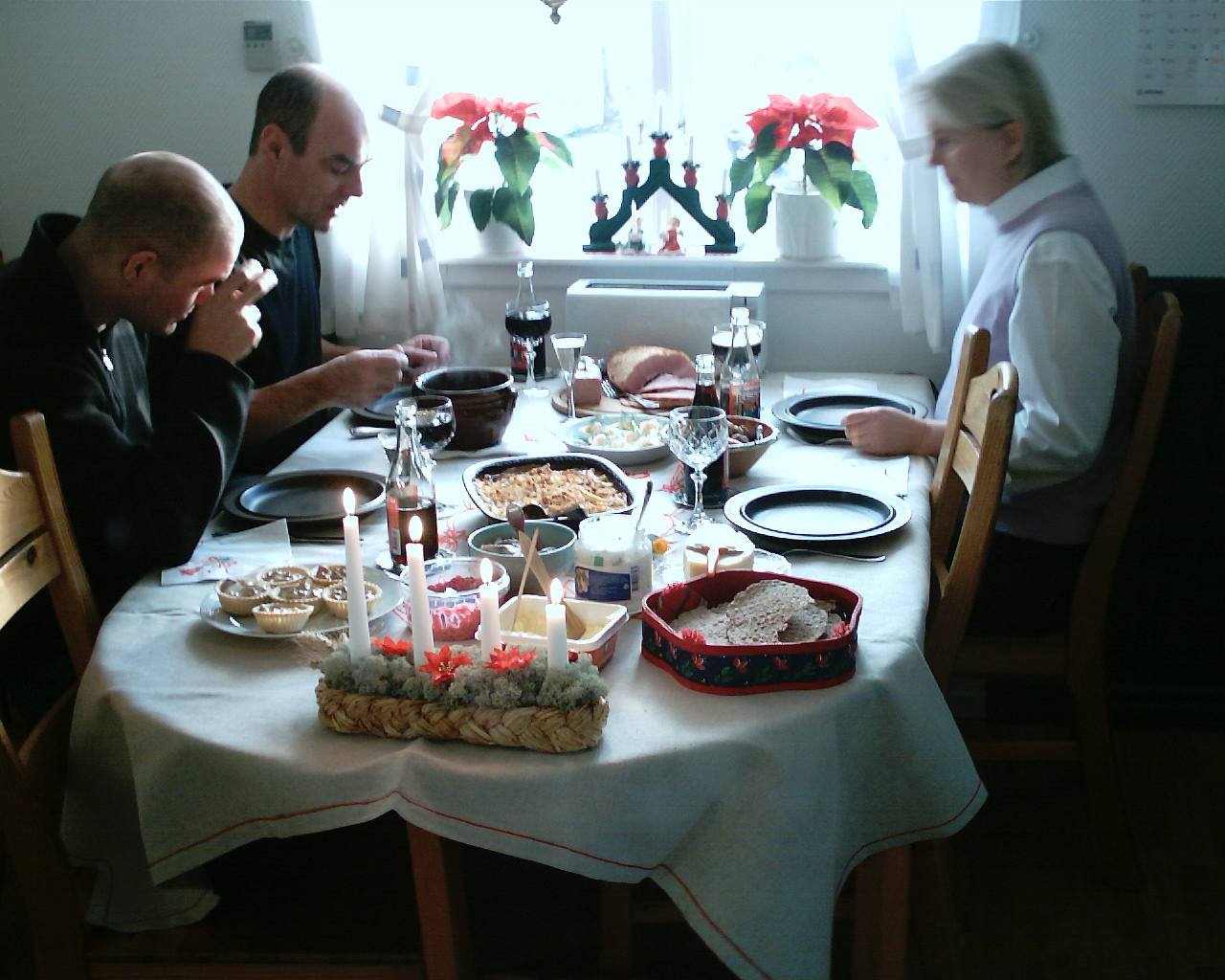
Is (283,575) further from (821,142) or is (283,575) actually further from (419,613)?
(821,142)

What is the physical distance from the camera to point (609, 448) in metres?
2.01

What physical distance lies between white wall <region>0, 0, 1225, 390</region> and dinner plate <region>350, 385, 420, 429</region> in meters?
0.63

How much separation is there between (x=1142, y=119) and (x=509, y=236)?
1.42 m

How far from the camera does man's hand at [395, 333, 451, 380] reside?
2322 millimetres

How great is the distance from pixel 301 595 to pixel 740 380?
0.97 m

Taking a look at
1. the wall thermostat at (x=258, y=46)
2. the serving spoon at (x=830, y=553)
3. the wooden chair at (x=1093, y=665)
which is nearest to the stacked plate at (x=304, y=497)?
the serving spoon at (x=830, y=553)

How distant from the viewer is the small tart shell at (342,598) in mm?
1388

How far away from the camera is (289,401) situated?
211 centimetres

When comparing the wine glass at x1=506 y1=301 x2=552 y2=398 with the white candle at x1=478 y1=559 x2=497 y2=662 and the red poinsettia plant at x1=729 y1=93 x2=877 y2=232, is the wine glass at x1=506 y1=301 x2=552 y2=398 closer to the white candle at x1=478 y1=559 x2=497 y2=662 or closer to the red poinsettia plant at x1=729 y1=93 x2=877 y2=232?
the red poinsettia plant at x1=729 y1=93 x2=877 y2=232

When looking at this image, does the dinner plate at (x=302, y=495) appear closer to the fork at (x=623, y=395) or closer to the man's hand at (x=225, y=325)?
the man's hand at (x=225, y=325)

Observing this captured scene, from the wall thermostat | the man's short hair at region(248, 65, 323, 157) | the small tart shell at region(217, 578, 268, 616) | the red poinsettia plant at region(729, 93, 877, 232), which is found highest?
the wall thermostat

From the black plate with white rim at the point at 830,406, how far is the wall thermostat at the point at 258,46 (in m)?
1.53

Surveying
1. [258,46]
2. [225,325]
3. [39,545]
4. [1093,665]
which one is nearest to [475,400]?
[225,325]

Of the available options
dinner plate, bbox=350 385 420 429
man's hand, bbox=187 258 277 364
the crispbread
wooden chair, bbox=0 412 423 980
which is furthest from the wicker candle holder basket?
dinner plate, bbox=350 385 420 429
